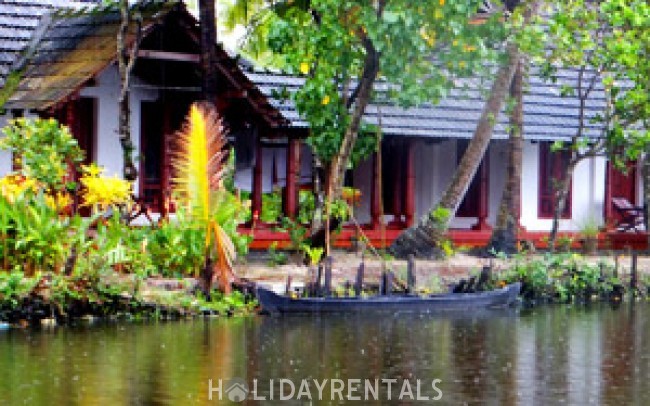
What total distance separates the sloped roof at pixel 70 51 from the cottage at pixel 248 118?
28 mm

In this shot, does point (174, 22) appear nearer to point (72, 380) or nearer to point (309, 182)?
point (309, 182)

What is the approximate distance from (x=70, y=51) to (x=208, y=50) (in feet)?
9.45

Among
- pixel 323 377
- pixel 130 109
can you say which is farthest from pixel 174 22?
pixel 323 377

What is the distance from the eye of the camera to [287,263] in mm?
28281

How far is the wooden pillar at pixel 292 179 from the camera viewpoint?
29719mm

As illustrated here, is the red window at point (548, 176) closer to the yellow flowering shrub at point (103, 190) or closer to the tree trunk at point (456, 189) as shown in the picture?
the tree trunk at point (456, 189)

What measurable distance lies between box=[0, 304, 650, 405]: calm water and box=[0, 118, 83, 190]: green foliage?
425 centimetres

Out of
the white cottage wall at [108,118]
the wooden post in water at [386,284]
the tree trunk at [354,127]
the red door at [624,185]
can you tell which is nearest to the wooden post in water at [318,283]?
the wooden post in water at [386,284]

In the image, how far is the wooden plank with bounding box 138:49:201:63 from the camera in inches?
1084

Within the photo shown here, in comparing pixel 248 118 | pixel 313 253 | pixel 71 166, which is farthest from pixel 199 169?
pixel 248 118

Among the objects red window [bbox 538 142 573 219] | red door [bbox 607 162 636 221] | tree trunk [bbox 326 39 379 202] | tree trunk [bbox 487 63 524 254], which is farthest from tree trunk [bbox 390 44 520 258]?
red door [bbox 607 162 636 221]

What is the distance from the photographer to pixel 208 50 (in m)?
27.3

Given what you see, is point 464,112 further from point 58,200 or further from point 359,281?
point 58,200

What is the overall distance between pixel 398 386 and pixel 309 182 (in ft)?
49.5
